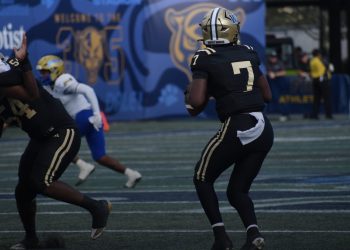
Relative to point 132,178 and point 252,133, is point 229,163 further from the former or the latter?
point 132,178

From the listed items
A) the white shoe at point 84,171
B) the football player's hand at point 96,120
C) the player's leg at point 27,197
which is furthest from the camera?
the white shoe at point 84,171

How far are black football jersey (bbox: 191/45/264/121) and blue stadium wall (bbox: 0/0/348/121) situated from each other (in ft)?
66.9

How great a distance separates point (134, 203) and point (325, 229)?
2919mm

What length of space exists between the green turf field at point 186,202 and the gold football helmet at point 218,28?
1504mm

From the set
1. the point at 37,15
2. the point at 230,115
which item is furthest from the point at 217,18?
the point at 37,15

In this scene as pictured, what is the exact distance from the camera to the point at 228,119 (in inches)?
328

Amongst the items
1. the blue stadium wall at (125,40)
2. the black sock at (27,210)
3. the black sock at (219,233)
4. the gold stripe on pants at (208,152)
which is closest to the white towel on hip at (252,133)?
the gold stripe on pants at (208,152)

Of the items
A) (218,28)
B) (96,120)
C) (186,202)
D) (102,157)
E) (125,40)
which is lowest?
(125,40)

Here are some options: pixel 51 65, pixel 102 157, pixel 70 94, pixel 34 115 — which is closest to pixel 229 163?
pixel 34 115

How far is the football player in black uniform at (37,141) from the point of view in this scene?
28.8ft

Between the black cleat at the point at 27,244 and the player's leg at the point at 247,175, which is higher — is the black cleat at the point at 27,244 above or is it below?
below

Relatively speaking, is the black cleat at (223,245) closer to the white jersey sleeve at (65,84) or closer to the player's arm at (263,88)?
the player's arm at (263,88)

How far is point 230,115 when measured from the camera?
27.3 ft

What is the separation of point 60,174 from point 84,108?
5.08 metres
